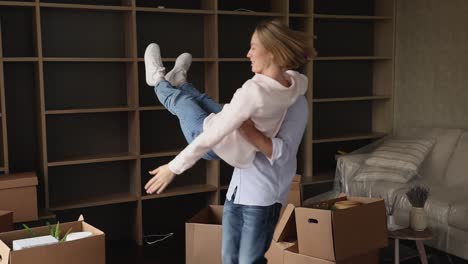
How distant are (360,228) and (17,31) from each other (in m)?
2.66

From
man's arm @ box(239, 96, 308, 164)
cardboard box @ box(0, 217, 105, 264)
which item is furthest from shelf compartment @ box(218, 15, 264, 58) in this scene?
man's arm @ box(239, 96, 308, 164)

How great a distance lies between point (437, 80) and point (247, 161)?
328cm

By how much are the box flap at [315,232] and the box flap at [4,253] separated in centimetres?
142

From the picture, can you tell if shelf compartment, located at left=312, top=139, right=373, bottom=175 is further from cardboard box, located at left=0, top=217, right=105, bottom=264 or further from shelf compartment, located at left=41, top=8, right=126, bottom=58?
cardboard box, located at left=0, top=217, right=105, bottom=264

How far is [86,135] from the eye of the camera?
4.21 metres

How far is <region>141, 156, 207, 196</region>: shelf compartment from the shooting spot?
4.39 meters

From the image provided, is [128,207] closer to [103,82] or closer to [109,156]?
[109,156]

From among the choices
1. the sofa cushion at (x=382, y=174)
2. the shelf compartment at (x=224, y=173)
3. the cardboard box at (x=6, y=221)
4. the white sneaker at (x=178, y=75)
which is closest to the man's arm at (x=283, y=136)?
the white sneaker at (x=178, y=75)

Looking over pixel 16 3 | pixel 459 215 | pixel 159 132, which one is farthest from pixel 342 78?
pixel 16 3

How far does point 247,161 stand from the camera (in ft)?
6.58

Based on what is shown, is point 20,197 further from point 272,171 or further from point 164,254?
point 272,171

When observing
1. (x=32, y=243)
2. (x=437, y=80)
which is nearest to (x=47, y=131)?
(x=32, y=243)

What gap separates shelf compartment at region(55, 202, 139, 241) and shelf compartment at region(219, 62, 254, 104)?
1166mm

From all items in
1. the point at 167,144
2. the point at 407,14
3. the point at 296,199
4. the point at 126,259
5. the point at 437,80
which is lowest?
the point at 126,259
